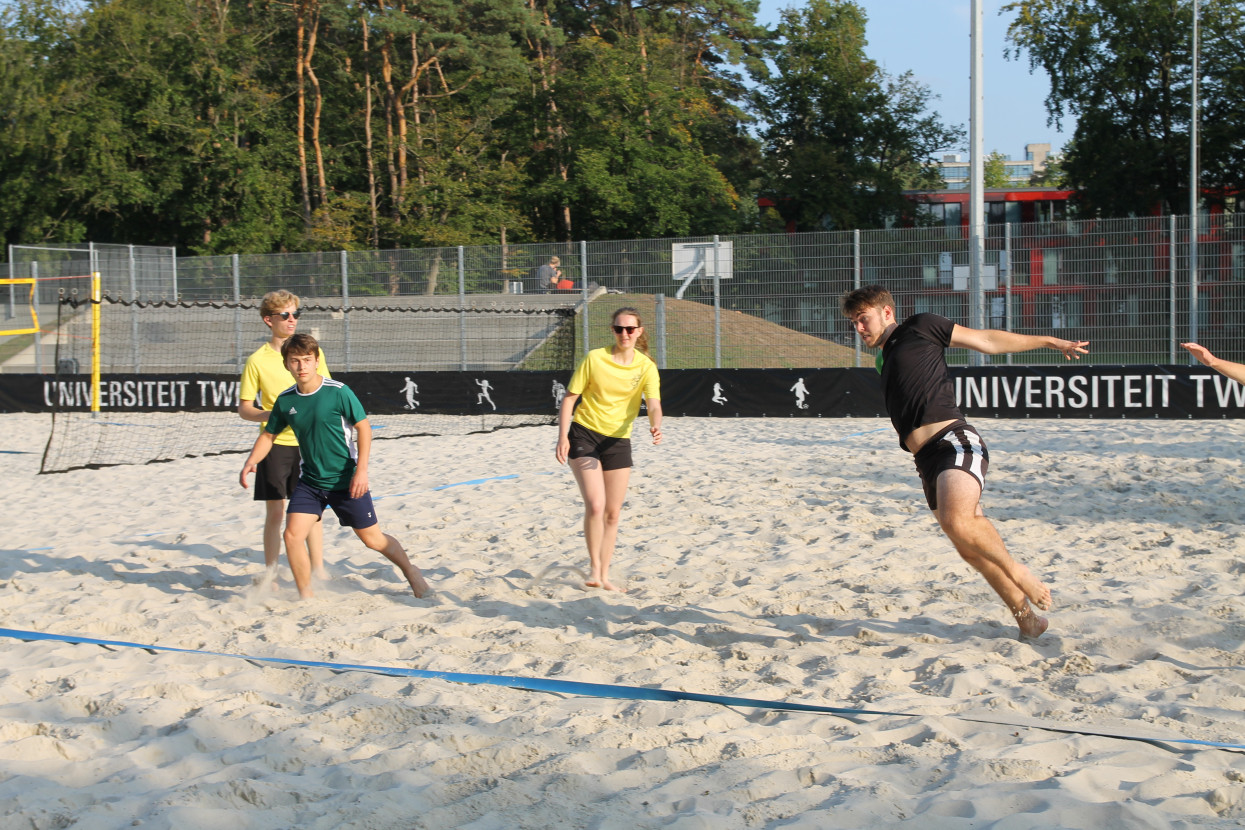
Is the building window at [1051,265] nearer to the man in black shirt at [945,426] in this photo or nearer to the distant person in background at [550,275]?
the distant person in background at [550,275]

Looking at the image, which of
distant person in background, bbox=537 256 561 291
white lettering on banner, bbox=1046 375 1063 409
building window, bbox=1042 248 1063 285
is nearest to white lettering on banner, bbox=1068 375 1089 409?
white lettering on banner, bbox=1046 375 1063 409

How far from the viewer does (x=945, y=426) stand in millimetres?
4668

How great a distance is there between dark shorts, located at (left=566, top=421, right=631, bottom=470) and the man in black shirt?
1.67m

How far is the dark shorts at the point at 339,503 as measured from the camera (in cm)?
554

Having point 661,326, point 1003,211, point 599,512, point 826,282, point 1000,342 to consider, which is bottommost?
point 599,512

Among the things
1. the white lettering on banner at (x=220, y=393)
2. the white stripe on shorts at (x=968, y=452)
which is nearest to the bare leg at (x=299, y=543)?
the white stripe on shorts at (x=968, y=452)

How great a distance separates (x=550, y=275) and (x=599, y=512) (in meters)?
13.4

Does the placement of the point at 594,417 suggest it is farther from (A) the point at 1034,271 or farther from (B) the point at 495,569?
(A) the point at 1034,271

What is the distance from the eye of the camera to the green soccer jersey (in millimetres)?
5504

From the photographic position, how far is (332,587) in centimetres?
604

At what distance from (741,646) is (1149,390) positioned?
33.3ft

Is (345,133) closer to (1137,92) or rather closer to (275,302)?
(1137,92)

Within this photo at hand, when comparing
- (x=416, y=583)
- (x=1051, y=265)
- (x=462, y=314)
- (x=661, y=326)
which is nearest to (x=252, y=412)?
(x=416, y=583)

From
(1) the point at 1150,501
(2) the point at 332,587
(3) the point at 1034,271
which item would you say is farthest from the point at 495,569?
(3) the point at 1034,271
